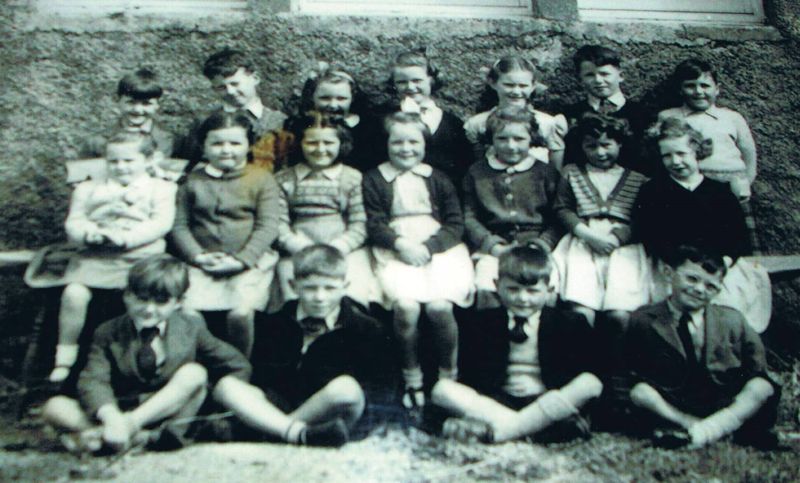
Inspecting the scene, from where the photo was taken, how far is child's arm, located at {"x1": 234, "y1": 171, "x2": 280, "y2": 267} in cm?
388

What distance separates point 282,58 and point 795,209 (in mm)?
2855

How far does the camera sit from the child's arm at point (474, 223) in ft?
13.3

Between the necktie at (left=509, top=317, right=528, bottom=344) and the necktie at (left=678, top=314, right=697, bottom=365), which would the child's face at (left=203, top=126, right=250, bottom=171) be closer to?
the necktie at (left=509, top=317, right=528, bottom=344)

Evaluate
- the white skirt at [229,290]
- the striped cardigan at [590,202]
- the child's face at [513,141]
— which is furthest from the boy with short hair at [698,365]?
the white skirt at [229,290]

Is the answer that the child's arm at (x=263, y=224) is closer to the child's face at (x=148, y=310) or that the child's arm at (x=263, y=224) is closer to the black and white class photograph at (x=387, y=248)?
the black and white class photograph at (x=387, y=248)

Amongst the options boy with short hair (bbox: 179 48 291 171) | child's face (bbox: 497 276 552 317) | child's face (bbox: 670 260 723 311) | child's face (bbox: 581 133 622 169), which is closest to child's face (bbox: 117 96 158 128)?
boy with short hair (bbox: 179 48 291 171)

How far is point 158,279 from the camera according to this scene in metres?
3.63

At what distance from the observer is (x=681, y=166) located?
4176mm

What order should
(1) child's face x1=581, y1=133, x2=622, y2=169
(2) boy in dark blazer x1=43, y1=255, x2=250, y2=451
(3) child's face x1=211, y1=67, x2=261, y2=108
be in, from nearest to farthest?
(2) boy in dark blazer x1=43, y1=255, x2=250, y2=451 → (1) child's face x1=581, y1=133, x2=622, y2=169 → (3) child's face x1=211, y1=67, x2=261, y2=108

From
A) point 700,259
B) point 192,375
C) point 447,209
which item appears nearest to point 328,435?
point 192,375

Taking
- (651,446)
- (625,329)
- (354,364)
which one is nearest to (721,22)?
(625,329)

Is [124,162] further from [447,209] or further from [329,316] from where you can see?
[447,209]

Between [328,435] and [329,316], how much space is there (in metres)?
0.49

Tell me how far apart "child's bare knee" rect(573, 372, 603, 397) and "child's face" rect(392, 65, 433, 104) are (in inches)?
62.5
